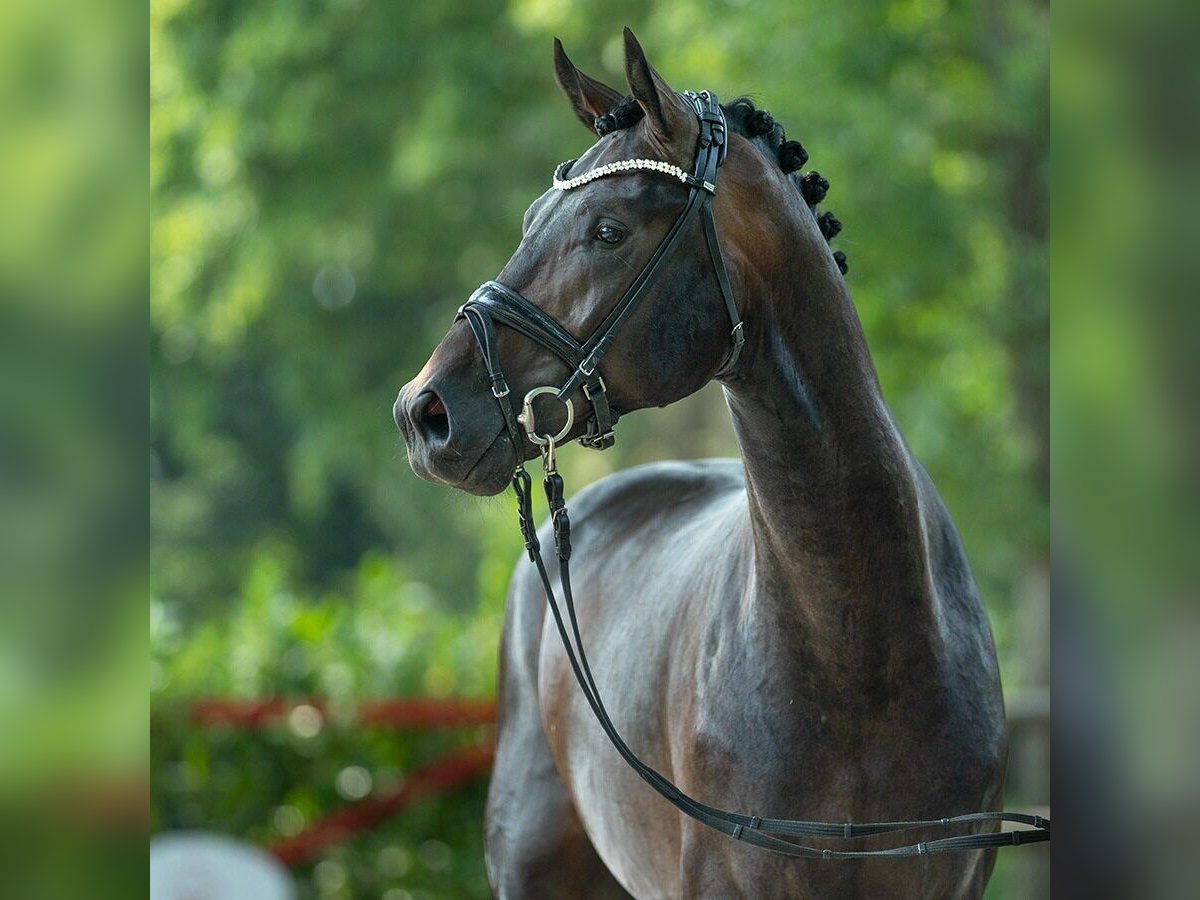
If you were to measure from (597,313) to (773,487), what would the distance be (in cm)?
42

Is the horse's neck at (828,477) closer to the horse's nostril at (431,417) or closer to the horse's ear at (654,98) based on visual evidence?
the horse's ear at (654,98)

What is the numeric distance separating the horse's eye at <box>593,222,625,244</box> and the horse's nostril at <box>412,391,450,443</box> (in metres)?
0.37

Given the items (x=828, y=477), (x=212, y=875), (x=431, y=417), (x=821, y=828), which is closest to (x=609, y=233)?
(x=431, y=417)

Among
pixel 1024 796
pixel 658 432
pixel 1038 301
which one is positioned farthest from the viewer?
pixel 658 432

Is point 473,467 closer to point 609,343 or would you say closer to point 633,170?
point 609,343

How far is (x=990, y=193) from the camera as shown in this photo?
793 cm

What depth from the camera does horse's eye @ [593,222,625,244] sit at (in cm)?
232

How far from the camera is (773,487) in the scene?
2.42 metres
